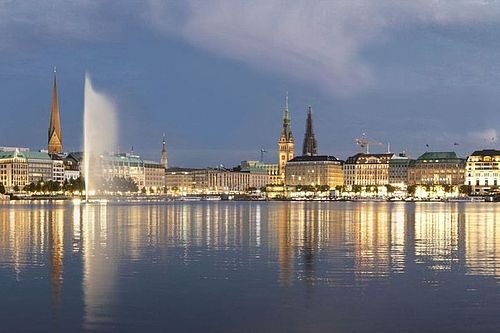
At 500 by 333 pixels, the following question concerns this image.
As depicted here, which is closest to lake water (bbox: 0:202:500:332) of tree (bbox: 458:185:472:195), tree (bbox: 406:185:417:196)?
tree (bbox: 406:185:417:196)

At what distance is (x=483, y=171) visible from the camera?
195m

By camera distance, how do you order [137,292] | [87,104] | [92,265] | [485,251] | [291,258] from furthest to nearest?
[87,104] < [485,251] < [291,258] < [92,265] < [137,292]

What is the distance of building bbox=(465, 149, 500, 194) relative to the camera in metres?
193

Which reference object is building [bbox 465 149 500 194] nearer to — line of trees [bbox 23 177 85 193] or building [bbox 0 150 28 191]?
line of trees [bbox 23 177 85 193]

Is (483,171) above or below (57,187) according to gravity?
above

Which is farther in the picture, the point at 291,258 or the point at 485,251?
the point at 485,251

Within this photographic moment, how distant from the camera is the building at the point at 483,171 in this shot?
193250 millimetres

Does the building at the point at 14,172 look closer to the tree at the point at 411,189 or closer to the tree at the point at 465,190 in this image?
the tree at the point at 411,189

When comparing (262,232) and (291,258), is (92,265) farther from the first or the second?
(262,232)

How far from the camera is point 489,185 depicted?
635 feet

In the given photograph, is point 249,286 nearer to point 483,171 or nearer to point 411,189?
point 411,189

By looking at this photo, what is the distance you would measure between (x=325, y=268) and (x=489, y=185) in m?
178

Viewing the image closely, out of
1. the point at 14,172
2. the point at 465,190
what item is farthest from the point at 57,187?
Result: the point at 465,190

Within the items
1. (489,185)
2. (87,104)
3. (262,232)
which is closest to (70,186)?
(87,104)
